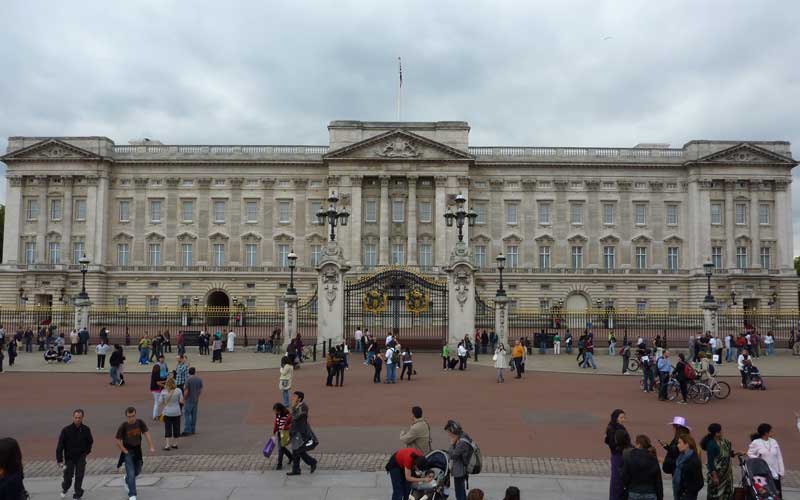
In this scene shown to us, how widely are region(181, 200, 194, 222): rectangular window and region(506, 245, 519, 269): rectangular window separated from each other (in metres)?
31.5

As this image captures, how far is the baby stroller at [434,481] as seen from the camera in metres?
7.77

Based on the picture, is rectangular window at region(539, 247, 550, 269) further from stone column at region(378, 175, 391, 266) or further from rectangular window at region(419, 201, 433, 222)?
stone column at region(378, 175, 391, 266)

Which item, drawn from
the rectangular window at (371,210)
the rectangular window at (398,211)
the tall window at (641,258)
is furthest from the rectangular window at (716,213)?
the rectangular window at (371,210)

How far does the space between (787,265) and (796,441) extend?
56.1 m

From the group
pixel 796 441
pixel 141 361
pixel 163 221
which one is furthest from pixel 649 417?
pixel 163 221

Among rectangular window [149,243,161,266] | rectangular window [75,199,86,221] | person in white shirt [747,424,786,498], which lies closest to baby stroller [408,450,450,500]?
person in white shirt [747,424,786,498]

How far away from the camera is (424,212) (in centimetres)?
6272

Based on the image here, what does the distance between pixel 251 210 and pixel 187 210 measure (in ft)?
20.9

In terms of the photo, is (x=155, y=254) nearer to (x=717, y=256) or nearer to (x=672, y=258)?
(x=672, y=258)

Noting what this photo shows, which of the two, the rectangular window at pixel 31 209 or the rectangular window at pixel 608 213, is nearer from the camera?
the rectangular window at pixel 31 209

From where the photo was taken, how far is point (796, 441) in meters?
13.8

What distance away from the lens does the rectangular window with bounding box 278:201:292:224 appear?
6344 cm

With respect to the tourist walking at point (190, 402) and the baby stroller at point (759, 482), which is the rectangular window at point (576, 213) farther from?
the baby stroller at point (759, 482)

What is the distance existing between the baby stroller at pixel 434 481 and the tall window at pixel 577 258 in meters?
57.1
